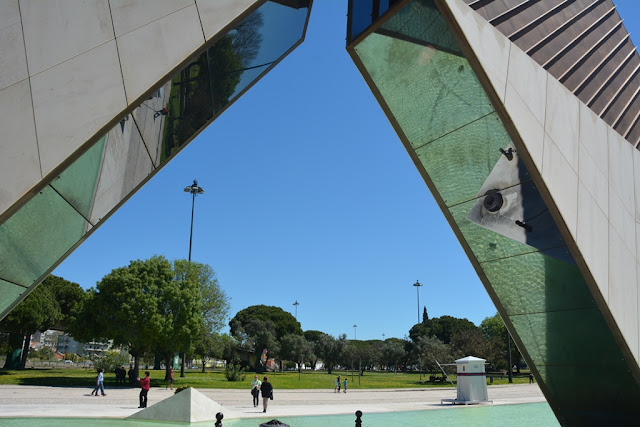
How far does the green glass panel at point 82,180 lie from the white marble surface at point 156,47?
1271mm

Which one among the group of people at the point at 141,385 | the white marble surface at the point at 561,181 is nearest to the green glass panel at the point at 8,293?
the white marble surface at the point at 561,181

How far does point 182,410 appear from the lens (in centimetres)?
1448

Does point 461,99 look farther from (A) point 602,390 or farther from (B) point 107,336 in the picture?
(B) point 107,336

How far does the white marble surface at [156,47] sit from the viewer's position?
5.16m

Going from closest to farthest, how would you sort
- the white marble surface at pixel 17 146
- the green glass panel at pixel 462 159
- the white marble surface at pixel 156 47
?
1. the white marble surface at pixel 17 146
2. the white marble surface at pixel 156 47
3. the green glass panel at pixel 462 159

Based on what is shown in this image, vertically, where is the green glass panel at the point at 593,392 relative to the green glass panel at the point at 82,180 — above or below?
below

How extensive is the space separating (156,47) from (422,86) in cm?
556

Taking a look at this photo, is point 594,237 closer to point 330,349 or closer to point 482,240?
point 482,240

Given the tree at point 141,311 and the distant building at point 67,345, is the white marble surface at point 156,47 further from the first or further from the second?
the distant building at point 67,345

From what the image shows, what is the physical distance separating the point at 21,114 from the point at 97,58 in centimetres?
93

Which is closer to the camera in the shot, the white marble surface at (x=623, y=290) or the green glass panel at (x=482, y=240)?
the white marble surface at (x=623, y=290)

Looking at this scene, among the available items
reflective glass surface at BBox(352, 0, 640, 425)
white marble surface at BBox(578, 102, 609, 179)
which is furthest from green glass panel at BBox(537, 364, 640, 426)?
white marble surface at BBox(578, 102, 609, 179)

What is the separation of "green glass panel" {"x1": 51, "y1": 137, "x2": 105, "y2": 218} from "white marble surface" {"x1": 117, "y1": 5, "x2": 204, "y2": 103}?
4.17 ft

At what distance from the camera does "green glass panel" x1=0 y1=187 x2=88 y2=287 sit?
5398mm
